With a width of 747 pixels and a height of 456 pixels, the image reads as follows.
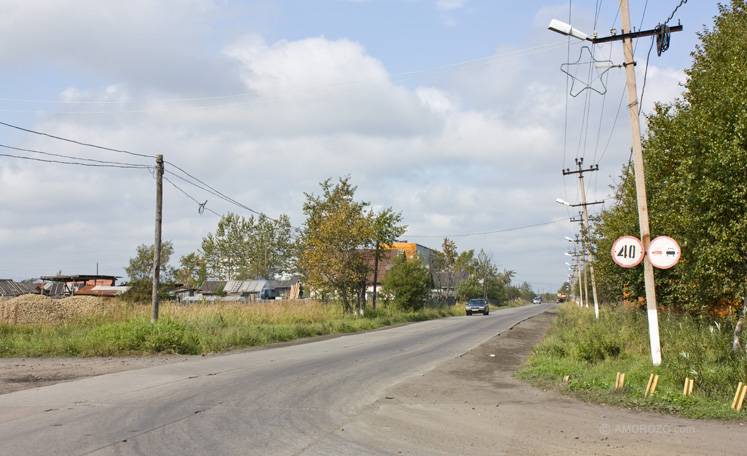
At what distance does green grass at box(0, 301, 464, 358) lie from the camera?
1759 cm

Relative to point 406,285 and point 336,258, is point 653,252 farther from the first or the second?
point 406,285

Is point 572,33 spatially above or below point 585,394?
above

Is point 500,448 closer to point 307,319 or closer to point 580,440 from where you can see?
point 580,440

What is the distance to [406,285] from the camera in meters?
48.7

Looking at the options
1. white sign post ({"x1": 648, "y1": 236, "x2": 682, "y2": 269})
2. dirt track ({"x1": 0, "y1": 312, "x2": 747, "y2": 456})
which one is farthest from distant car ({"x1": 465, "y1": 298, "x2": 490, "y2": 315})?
white sign post ({"x1": 648, "y1": 236, "x2": 682, "y2": 269})

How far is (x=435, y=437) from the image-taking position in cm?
740

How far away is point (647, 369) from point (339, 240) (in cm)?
2639

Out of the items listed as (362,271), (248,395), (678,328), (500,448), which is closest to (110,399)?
(248,395)

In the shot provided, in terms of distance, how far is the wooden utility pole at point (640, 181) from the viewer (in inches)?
448

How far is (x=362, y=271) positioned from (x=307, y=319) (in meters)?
7.20

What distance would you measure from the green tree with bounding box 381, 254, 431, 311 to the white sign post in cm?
3764

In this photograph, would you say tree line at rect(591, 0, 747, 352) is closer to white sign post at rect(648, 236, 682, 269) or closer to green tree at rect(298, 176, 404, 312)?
white sign post at rect(648, 236, 682, 269)

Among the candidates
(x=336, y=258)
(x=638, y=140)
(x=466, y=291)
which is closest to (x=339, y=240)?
(x=336, y=258)

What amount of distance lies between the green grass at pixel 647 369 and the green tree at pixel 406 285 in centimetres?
3200
